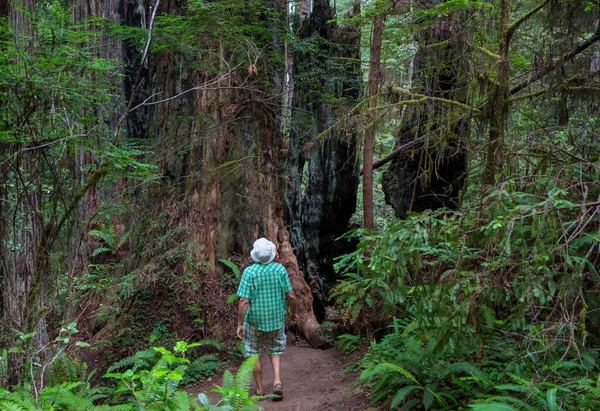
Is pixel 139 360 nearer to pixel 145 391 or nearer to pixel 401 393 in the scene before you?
pixel 145 391

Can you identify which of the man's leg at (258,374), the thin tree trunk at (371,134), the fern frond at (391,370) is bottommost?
the man's leg at (258,374)

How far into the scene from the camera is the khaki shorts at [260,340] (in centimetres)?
657

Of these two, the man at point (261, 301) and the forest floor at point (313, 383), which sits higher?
the man at point (261, 301)

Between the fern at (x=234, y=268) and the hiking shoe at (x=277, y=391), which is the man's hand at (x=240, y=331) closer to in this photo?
the hiking shoe at (x=277, y=391)

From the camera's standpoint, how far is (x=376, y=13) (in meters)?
8.51

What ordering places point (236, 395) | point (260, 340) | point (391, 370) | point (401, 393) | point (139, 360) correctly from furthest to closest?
point (139, 360), point (260, 340), point (391, 370), point (401, 393), point (236, 395)

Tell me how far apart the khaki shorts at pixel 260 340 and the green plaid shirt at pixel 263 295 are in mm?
112

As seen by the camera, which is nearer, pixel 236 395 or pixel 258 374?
pixel 236 395

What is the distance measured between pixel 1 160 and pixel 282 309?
384 cm

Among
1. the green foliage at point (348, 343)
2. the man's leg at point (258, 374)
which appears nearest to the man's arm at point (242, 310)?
the man's leg at point (258, 374)

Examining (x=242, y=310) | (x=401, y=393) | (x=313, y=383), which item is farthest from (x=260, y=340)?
(x=401, y=393)

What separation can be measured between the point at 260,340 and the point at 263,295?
630mm

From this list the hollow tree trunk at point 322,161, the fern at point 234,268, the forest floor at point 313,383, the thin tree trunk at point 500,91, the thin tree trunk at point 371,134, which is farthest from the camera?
the hollow tree trunk at point 322,161

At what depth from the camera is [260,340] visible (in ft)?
21.8
